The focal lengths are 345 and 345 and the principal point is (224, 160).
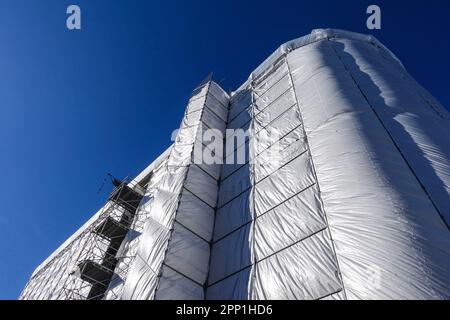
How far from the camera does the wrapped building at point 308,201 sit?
5.09m

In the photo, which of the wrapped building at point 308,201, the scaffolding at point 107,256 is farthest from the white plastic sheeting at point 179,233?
the scaffolding at point 107,256

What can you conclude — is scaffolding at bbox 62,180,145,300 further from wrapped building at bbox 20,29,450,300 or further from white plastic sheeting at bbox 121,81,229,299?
white plastic sheeting at bbox 121,81,229,299

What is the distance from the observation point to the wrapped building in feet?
16.7

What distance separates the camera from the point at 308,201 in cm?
681

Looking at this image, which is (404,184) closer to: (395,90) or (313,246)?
(313,246)

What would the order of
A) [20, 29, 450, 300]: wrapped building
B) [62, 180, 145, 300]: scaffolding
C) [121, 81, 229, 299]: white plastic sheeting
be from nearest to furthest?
[20, 29, 450, 300]: wrapped building → [121, 81, 229, 299]: white plastic sheeting → [62, 180, 145, 300]: scaffolding

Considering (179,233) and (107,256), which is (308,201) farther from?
(107,256)

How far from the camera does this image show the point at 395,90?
902 cm

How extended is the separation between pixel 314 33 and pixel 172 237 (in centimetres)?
1035

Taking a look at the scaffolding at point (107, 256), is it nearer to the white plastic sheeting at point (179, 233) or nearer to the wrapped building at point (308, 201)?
the wrapped building at point (308, 201)

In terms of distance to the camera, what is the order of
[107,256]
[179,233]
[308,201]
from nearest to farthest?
[308,201], [179,233], [107,256]

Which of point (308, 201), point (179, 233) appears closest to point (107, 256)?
point (179, 233)

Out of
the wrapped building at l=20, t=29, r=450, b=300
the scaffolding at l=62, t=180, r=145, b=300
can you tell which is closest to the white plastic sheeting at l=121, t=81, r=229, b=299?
the wrapped building at l=20, t=29, r=450, b=300

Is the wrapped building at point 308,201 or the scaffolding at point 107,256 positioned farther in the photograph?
the scaffolding at point 107,256
